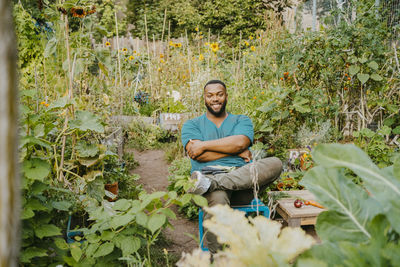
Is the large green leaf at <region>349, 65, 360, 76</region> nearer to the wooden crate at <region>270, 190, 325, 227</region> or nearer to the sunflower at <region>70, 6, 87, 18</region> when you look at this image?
the wooden crate at <region>270, 190, 325, 227</region>

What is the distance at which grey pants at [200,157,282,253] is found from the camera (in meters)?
2.16

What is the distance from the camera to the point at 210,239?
2.07 meters

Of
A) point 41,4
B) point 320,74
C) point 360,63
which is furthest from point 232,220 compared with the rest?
point 320,74

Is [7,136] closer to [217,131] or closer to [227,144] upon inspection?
[227,144]

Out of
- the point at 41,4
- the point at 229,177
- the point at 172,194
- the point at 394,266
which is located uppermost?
the point at 41,4

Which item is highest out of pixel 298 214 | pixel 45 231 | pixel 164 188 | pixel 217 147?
pixel 217 147

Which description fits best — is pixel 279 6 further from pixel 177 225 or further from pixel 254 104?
pixel 177 225

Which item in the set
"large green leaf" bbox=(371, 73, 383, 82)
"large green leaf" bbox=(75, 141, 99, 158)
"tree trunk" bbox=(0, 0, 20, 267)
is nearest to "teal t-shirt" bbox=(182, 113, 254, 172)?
"large green leaf" bbox=(75, 141, 99, 158)

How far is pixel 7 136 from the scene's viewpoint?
29 centimetres

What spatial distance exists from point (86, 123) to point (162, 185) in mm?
2059

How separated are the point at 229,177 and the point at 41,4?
1.86 meters

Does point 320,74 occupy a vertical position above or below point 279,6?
below

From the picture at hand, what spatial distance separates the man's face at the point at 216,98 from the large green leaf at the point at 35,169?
1.80 metres

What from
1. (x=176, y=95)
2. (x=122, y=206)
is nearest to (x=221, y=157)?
(x=122, y=206)
